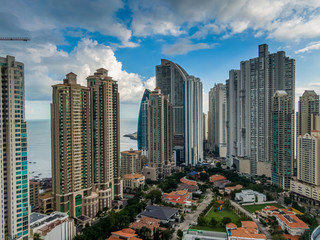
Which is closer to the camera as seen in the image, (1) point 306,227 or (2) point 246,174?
(1) point 306,227

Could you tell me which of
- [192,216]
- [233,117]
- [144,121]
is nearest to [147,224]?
[192,216]

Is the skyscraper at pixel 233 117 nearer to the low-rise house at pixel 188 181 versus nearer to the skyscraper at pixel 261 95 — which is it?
the skyscraper at pixel 261 95

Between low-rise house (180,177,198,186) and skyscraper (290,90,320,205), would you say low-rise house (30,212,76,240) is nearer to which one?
low-rise house (180,177,198,186)

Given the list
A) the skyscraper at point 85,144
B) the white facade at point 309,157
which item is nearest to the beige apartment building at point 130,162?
the skyscraper at point 85,144

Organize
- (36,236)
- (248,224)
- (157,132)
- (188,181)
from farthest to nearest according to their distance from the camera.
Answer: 1. (157,132)
2. (188,181)
3. (248,224)
4. (36,236)

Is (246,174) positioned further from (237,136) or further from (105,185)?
(105,185)

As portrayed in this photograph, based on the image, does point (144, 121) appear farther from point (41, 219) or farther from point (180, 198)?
point (41, 219)

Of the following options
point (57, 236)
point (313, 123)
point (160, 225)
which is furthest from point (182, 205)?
point (313, 123)
